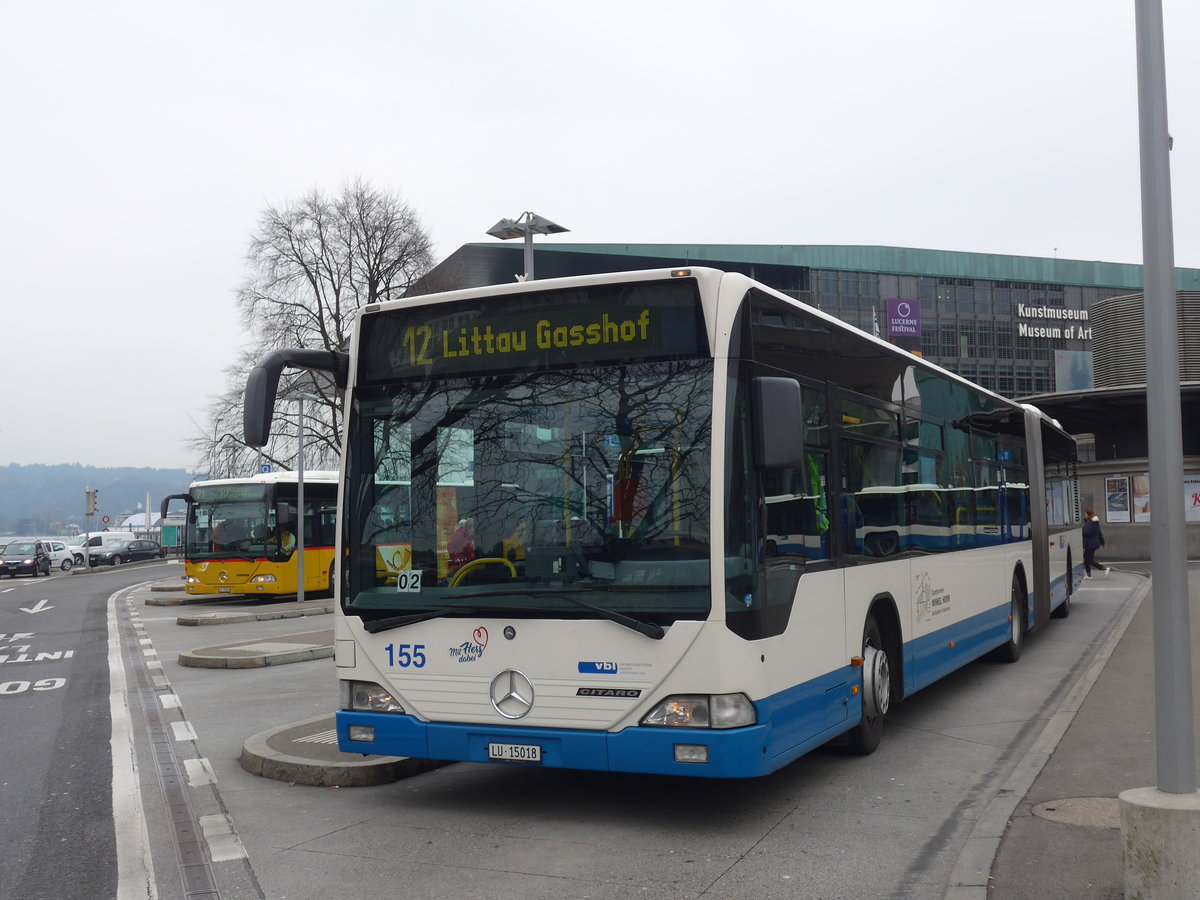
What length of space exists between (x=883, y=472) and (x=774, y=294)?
7.45 feet

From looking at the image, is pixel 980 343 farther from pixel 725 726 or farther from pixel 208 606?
pixel 725 726

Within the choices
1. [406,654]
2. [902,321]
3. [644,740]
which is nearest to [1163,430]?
[644,740]

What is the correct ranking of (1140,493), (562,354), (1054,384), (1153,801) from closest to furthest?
(1153,801) < (562,354) < (1140,493) < (1054,384)

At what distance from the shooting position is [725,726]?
6324 millimetres

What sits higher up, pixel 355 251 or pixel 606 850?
pixel 355 251

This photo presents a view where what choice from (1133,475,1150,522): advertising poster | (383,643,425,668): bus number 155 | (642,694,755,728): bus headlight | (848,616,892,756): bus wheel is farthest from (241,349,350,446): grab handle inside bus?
(1133,475,1150,522): advertising poster

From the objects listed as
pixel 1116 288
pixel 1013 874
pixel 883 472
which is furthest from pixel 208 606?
pixel 1116 288

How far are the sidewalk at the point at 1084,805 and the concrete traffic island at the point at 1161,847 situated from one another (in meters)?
0.61

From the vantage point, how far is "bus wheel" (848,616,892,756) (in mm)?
8367

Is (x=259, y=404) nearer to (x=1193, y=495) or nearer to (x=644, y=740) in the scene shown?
(x=644, y=740)

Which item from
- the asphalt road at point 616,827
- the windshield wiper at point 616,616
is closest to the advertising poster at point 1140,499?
the asphalt road at point 616,827

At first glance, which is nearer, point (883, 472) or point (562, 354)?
point (562, 354)

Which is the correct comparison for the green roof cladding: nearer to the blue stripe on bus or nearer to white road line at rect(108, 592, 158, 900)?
white road line at rect(108, 592, 158, 900)

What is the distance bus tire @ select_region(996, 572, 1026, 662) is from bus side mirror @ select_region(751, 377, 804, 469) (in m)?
8.33
